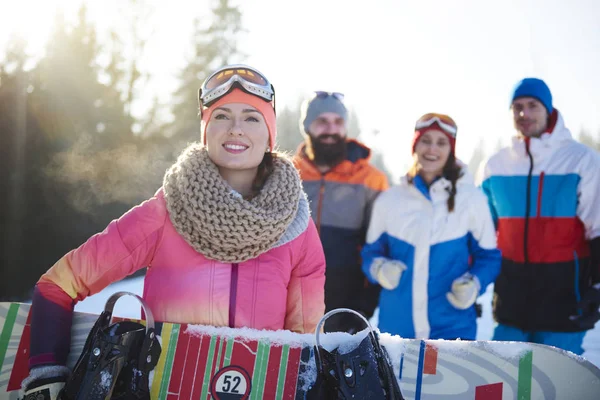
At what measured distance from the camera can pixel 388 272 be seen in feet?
9.32

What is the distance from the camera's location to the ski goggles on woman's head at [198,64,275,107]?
72.8 inches

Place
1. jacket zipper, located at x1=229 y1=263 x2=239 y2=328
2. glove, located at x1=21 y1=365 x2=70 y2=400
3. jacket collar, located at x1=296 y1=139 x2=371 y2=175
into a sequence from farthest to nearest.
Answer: jacket collar, located at x1=296 y1=139 x2=371 y2=175 < jacket zipper, located at x1=229 y1=263 x2=239 y2=328 < glove, located at x1=21 y1=365 x2=70 y2=400

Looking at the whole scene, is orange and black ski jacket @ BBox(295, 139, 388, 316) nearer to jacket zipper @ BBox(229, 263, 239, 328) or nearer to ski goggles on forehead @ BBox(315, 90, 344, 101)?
ski goggles on forehead @ BBox(315, 90, 344, 101)

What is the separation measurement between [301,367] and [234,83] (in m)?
1.20

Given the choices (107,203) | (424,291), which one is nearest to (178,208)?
(424,291)

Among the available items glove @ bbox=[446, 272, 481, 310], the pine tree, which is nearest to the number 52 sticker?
glove @ bbox=[446, 272, 481, 310]

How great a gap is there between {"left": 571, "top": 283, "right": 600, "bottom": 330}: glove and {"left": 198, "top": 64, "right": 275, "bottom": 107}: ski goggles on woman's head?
2.50 metres

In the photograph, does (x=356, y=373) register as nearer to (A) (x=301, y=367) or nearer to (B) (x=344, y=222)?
(A) (x=301, y=367)

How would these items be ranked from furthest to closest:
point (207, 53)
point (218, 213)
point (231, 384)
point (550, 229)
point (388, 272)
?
point (207, 53), point (550, 229), point (388, 272), point (231, 384), point (218, 213)

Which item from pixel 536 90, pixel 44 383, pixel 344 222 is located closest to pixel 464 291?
pixel 344 222

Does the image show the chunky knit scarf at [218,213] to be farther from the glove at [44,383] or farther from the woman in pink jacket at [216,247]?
the glove at [44,383]

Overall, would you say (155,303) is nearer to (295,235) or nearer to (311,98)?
(295,235)

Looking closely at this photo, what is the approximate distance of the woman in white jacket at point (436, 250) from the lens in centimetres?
282

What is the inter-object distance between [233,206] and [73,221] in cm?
782
